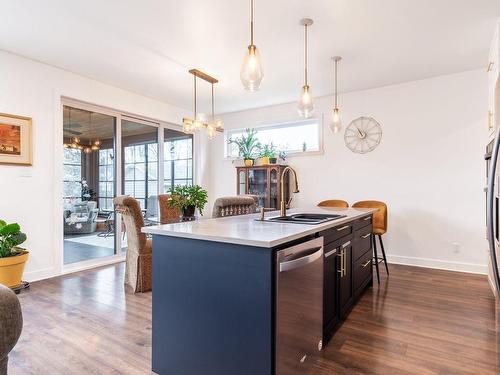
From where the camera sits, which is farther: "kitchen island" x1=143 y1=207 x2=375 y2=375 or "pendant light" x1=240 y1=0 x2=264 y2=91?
"pendant light" x1=240 y1=0 x2=264 y2=91

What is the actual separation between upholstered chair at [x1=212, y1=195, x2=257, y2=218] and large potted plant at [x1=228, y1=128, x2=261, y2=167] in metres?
1.99

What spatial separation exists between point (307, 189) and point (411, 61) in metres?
2.41

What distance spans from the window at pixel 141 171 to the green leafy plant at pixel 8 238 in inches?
72.3

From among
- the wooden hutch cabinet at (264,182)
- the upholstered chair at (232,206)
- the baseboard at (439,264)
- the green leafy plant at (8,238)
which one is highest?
the wooden hutch cabinet at (264,182)

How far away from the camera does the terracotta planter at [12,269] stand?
3080 millimetres

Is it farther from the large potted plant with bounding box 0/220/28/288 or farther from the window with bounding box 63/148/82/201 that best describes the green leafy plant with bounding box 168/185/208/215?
the window with bounding box 63/148/82/201

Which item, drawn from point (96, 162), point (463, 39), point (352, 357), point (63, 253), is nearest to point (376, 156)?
point (463, 39)

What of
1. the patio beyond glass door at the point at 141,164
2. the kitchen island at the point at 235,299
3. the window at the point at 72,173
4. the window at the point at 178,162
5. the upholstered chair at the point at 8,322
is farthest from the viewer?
the window at the point at 178,162

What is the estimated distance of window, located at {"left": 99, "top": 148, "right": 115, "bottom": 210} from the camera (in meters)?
4.62

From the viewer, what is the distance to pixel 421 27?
2.88m

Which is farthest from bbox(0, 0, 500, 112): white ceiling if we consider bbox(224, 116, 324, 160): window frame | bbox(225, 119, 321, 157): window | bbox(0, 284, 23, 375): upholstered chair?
bbox(0, 284, 23, 375): upholstered chair

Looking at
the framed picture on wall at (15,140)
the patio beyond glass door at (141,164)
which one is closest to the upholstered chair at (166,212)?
the patio beyond glass door at (141,164)

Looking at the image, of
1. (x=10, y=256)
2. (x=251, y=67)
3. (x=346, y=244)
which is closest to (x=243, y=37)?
(x=251, y=67)

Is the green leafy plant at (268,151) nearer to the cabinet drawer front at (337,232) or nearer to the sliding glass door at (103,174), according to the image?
the sliding glass door at (103,174)
